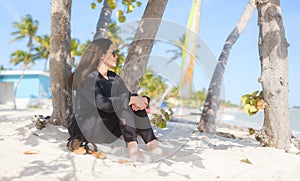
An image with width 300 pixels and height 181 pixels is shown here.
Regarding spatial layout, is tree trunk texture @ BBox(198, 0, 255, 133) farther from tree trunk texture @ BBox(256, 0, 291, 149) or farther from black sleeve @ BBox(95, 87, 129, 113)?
black sleeve @ BBox(95, 87, 129, 113)

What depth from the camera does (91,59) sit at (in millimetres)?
2641

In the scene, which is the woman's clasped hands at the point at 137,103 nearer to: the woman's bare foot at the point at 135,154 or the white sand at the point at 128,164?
the woman's bare foot at the point at 135,154

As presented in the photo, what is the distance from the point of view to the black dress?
244 centimetres

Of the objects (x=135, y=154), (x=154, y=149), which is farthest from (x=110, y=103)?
(x=154, y=149)

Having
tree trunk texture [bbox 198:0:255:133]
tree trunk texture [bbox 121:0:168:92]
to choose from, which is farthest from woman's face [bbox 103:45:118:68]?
tree trunk texture [bbox 198:0:255:133]

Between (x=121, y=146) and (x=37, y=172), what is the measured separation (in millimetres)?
1039

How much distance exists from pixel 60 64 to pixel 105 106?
1124mm

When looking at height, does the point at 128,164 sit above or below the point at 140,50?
below

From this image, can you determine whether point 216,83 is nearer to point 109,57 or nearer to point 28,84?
point 109,57

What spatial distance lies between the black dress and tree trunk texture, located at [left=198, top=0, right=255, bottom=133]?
284 cm

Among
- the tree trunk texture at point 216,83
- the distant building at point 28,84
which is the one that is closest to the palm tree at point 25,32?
the distant building at point 28,84

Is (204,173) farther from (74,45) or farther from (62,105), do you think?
(74,45)

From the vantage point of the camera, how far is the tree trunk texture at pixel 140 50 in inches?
132

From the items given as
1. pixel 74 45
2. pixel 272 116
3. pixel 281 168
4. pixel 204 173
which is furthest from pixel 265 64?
pixel 74 45
